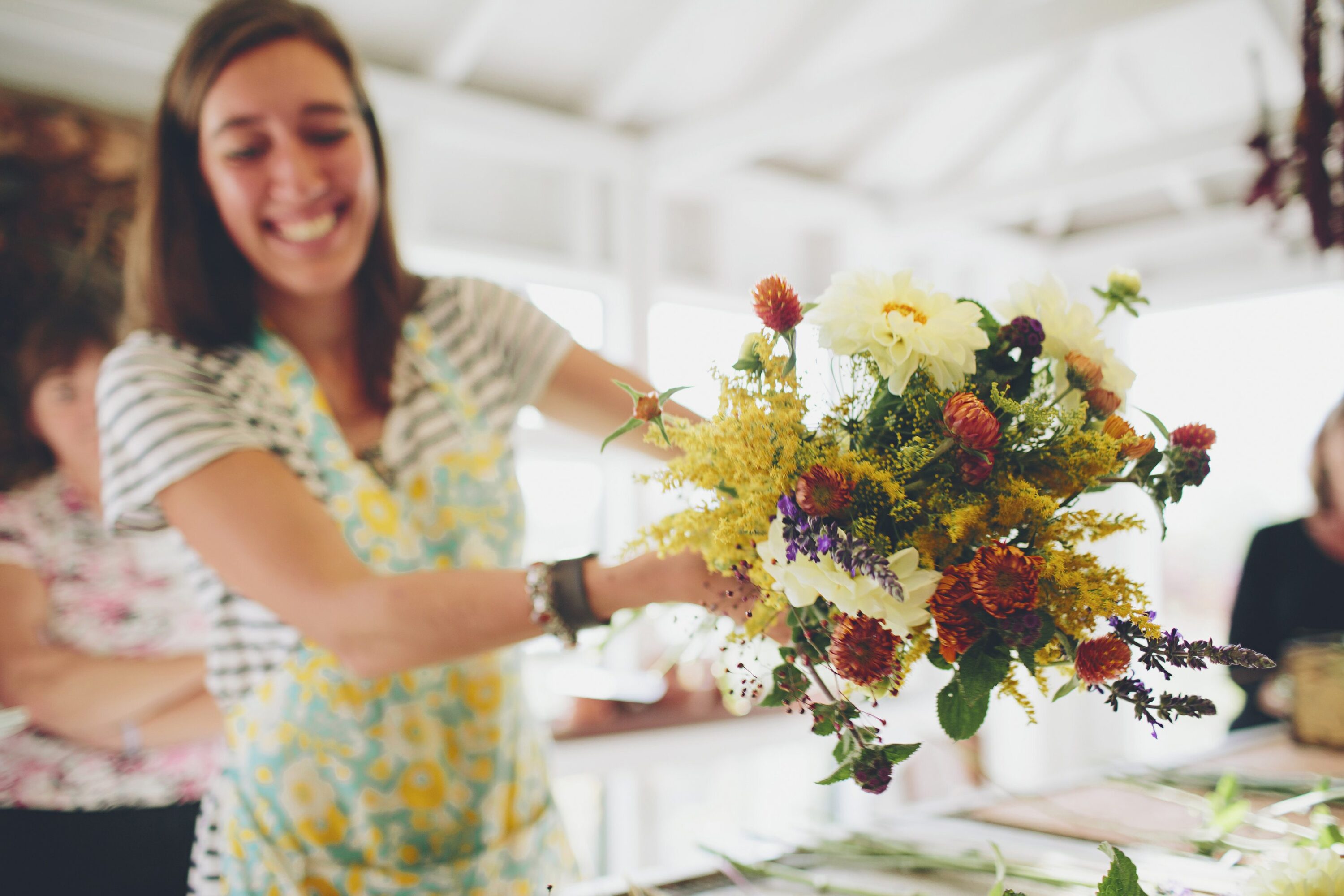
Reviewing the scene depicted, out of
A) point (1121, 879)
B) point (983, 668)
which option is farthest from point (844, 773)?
point (1121, 879)

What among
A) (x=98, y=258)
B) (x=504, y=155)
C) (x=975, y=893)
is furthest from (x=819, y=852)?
(x=504, y=155)

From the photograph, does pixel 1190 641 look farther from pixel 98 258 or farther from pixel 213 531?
pixel 98 258

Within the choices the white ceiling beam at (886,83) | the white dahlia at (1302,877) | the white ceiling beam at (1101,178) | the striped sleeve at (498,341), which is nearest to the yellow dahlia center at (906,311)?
the white dahlia at (1302,877)

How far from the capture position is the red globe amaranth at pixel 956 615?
67cm

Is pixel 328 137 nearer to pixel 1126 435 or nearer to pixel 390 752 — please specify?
pixel 390 752

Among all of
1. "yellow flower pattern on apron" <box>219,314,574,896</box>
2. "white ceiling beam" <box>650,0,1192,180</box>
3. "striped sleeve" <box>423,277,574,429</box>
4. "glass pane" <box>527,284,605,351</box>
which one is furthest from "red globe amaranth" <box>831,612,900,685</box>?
"glass pane" <box>527,284,605,351</box>

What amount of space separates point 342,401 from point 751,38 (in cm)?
252

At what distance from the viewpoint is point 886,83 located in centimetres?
286

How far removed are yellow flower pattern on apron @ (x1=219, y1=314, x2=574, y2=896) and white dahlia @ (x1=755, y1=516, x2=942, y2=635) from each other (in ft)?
1.99

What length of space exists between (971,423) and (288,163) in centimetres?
92

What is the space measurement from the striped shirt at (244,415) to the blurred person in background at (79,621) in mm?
892

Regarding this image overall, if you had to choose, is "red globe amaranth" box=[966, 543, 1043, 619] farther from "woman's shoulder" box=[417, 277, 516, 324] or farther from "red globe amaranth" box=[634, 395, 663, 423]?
"woman's shoulder" box=[417, 277, 516, 324]

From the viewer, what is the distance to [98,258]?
2125 millimetres

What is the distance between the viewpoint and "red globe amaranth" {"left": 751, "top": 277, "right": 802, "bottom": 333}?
760 millimetres
